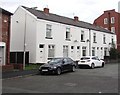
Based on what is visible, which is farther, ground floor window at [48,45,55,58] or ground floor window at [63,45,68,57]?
ground floor window at [63,45,68,57]

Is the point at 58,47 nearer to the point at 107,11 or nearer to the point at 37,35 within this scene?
the point at 37,35

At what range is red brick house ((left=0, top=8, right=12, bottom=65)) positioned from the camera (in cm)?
2322

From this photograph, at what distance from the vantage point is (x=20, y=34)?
31.3m

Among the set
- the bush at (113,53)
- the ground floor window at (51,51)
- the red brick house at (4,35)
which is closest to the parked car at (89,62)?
the ground floor window at (51,51)

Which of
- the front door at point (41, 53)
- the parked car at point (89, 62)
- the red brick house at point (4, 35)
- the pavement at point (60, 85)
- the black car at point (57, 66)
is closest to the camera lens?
the pavement at point (60, 85)

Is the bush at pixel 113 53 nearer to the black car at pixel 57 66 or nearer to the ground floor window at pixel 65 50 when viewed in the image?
the ground floor window at pixel 65 50

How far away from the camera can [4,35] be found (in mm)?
23594

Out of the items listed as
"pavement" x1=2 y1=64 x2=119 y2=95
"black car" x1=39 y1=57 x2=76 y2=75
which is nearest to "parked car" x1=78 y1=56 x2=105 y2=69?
"black car" x1=39 y1=57 x2=76 y2=75

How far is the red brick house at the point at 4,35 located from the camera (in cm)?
2322

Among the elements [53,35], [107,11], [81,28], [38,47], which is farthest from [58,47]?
[107,11]

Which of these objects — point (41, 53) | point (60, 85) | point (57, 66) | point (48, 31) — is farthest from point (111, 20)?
point (60, 85)

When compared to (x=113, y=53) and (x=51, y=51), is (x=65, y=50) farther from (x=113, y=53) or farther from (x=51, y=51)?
(x=113, y=53)

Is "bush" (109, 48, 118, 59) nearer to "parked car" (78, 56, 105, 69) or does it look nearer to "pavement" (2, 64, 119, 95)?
"parked car" (78, 56, 105, 69)

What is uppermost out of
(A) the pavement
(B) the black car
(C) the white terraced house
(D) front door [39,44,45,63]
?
(C) the white terraced house
